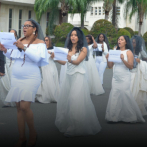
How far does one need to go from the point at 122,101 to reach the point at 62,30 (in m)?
23.4

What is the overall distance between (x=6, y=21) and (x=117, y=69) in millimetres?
25348

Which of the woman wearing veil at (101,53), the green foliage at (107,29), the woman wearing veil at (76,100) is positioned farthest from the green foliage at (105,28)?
the woman wearing veil at (76,100)

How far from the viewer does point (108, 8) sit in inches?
1266

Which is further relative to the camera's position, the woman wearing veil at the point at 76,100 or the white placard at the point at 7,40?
the woman wearing veil at the point at 76,100

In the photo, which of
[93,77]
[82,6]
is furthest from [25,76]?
[82,6]

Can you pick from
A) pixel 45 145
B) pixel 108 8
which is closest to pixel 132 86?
pixel 45 145

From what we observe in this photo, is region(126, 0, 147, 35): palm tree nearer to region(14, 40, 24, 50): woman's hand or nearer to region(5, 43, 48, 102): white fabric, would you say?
region(5, 43, 48, 102): white fabric

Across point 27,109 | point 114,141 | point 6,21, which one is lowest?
point 114,141

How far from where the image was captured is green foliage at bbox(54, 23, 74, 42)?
3027 cm

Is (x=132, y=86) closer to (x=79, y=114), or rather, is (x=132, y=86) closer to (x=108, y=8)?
(x=79, y=114)

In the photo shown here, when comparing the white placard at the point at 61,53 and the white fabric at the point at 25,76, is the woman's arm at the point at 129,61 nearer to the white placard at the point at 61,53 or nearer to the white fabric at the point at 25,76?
the white placard at the point at 61,53

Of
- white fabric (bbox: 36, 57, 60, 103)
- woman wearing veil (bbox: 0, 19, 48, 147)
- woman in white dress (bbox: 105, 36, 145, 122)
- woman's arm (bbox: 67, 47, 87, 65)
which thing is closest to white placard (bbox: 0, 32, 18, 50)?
woman wearing veil (bbox: 0, 19, 48, 147)

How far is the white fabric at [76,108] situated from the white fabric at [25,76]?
42.5 inches

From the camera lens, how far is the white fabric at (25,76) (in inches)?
212
